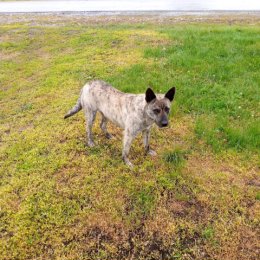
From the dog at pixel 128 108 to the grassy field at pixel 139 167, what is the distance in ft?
2.81

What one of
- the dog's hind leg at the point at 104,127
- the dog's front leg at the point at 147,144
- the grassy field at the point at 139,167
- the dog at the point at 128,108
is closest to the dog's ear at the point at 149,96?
the dog at the point at 128,108

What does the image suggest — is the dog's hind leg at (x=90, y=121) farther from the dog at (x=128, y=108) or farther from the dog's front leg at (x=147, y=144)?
the dog's front leg at (x=147, y=144)

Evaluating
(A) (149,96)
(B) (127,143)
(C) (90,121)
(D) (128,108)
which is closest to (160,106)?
(A) (149,96)

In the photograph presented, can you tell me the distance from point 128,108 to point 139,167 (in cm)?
148

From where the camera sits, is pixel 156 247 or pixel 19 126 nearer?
pixel 156 247

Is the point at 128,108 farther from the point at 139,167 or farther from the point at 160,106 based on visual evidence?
the point at 139,167

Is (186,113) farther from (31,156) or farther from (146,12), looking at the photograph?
(146,12)

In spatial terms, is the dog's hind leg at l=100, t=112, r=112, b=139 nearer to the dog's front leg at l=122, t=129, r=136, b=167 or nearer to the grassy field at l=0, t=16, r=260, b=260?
the grassy field at l=0, t=16, r=260, b=260

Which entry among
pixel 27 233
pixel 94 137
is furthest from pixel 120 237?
pixel 94 137

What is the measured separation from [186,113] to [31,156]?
4572 millimetres

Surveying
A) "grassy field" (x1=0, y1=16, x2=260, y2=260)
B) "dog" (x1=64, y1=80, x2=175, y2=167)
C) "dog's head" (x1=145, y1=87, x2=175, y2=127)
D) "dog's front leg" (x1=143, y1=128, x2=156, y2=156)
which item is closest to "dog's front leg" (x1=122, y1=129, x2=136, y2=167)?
"dog" (x1=64, y1=80, x2=175, y2=167)

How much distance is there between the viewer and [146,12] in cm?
2330

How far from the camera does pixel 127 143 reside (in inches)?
270

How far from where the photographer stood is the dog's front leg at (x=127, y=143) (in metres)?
6.71
